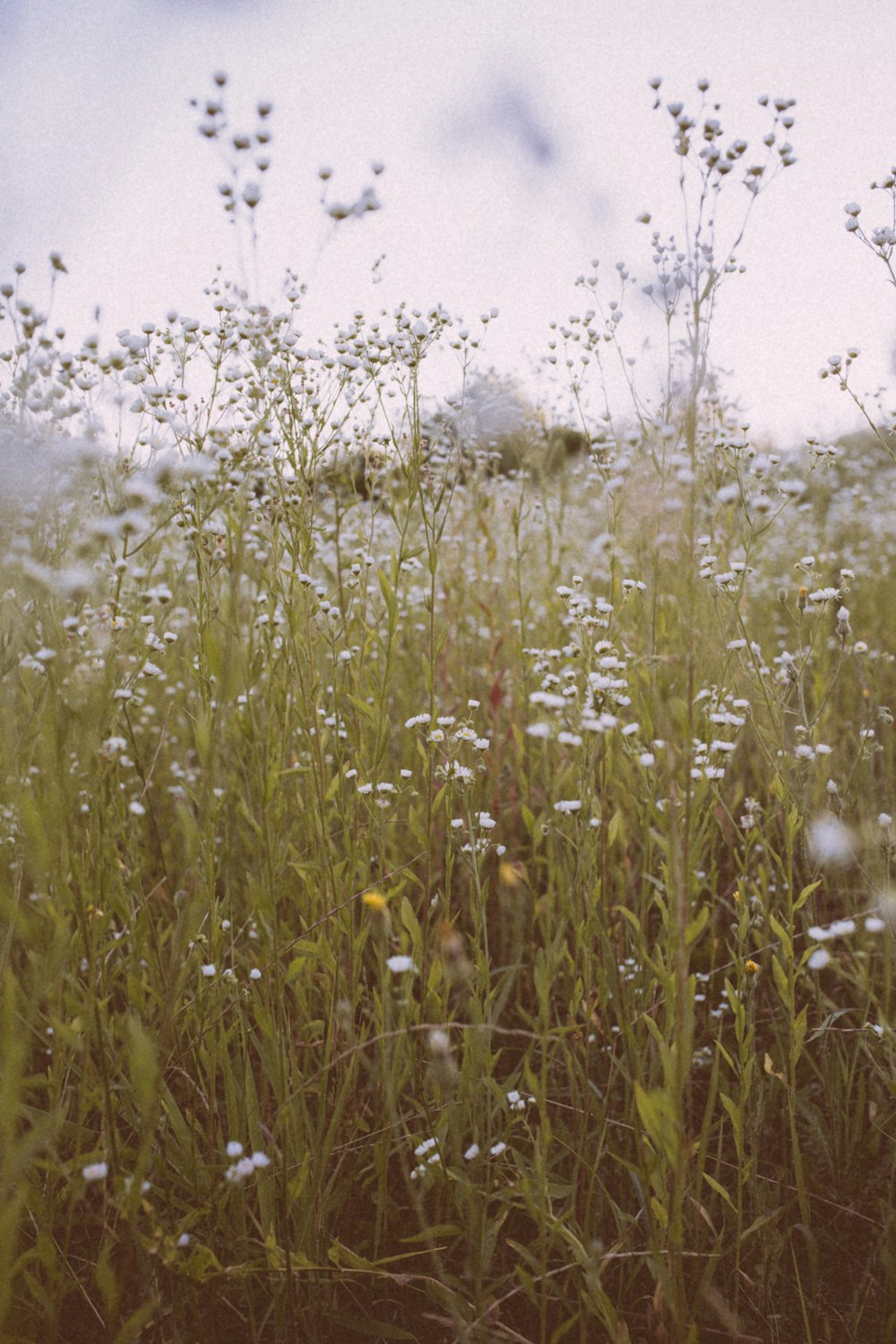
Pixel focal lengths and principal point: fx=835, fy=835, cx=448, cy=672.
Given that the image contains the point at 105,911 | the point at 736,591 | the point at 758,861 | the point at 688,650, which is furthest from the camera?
the point at 758,861

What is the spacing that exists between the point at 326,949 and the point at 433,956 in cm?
35

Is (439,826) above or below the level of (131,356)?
below

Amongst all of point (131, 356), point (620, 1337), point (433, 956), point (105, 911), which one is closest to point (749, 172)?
point (131, 356)

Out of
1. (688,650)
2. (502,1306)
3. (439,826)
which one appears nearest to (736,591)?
(688,650)

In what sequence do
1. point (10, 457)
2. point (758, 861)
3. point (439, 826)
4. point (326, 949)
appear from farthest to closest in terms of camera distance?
point (758, 861) → point (439, 826) → point (10, 457) → point (326, 949)

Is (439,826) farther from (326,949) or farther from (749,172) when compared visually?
(749,172)

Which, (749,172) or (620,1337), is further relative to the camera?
(749,172)

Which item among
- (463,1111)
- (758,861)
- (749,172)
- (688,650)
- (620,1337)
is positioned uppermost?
(749,172)

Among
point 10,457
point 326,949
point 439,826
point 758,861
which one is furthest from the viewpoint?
point 758,861

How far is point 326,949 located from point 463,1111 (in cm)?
45

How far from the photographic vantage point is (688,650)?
117 centimetres

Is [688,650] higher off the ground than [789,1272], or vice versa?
[688,650]

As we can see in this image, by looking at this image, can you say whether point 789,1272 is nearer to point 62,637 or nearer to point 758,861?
point 758,861

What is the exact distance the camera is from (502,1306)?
4.99 feet
